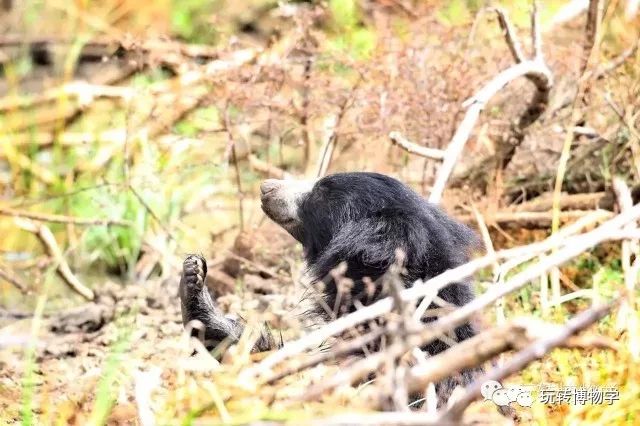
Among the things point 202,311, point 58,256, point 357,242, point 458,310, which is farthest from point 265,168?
point 458,310

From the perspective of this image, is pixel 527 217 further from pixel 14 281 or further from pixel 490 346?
pixel 490 346

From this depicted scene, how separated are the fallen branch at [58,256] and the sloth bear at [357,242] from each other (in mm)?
1652

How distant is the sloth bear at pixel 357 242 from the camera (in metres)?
2.97

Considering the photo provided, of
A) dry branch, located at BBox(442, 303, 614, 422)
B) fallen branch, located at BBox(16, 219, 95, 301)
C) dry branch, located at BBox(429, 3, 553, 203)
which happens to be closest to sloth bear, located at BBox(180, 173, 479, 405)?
dry branch, located at BBox(429, 3, 553, 203)

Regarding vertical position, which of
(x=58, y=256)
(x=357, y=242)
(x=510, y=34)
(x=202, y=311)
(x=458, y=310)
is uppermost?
(x=510, y=34)

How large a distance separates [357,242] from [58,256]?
2469 millimetres

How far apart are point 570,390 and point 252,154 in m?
3.17

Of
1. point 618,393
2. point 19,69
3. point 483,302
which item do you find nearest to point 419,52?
point 618,393

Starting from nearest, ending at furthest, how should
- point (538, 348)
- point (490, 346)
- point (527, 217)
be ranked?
point (538, 348) < point (490, 346) < point (527, 217)

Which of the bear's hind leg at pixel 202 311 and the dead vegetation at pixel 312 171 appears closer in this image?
Result: the bear's hind leg at pixel 202 311

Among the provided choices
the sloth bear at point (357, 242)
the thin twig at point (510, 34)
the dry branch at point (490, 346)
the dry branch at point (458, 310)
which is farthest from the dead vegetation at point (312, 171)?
the dry branch at point (490, 346)

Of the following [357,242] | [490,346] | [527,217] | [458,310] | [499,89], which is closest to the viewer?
[490,346]

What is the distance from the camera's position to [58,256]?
16.3 feet

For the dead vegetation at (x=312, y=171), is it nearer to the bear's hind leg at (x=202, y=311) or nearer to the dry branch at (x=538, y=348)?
the bear's hind leg at (x=202, y=311)
